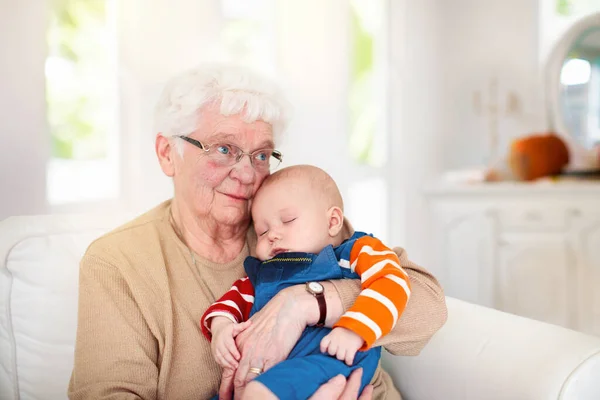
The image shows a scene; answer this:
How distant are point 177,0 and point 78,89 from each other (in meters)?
0.49

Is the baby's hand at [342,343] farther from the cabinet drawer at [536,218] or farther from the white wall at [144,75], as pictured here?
the cabinet drawer at [536,218]

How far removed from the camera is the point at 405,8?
3.44m

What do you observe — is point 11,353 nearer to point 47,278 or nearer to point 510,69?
point 47,278

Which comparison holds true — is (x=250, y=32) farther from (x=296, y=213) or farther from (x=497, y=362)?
(x=497, y=362)

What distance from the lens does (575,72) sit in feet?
10.5

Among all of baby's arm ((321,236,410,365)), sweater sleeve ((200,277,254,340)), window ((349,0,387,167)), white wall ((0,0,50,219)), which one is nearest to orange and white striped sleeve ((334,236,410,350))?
baby's arm ((321,236,410,365))

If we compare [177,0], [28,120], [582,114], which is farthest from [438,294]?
[582,114]

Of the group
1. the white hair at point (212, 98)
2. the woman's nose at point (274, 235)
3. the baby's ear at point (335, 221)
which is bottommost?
the woman's nose at point (274, 235)

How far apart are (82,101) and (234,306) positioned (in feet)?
2.60

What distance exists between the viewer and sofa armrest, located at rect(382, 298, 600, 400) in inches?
43.9

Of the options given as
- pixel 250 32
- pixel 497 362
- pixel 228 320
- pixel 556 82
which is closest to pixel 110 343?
pixel 228 320

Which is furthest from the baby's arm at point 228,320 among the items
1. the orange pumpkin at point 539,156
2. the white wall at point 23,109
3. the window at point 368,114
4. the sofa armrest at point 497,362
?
the orange pumpkin at point 539,156

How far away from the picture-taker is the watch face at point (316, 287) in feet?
3.76

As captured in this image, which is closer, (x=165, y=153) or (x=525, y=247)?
(x=165, y=153)
